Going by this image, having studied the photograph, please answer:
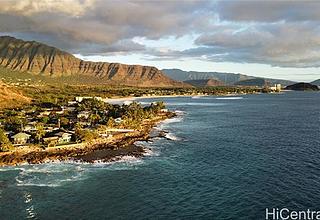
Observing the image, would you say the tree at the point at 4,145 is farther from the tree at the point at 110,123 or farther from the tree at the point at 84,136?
the tree at the point at 110,123

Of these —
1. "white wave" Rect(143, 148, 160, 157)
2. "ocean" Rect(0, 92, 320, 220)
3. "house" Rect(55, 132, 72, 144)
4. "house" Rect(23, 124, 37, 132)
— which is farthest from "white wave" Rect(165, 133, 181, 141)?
"house" Rect(23, 124, 37, 132)

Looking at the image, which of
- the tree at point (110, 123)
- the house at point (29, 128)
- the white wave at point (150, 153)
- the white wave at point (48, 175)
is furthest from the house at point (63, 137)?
the tree at point (110, 123)

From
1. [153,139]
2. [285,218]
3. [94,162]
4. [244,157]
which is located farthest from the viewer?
[153,139]

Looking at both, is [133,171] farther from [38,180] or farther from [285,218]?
[285,218]

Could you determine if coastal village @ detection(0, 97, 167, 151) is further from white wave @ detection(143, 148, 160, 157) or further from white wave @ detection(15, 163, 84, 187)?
white wave @ detection(143, 148, 160, 157)

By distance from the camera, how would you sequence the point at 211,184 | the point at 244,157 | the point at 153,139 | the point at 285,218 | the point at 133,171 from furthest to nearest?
the point at 153,139 → the point at 244,157 → the point at 133,171 → the point at 211,184 → the point at 285,218

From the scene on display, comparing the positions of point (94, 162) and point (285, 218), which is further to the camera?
point (94, 162)

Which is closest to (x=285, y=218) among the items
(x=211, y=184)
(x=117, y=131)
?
(x=211, y=184)

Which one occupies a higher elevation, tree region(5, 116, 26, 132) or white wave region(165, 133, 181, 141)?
tree region(5, 116, 26, 132)
